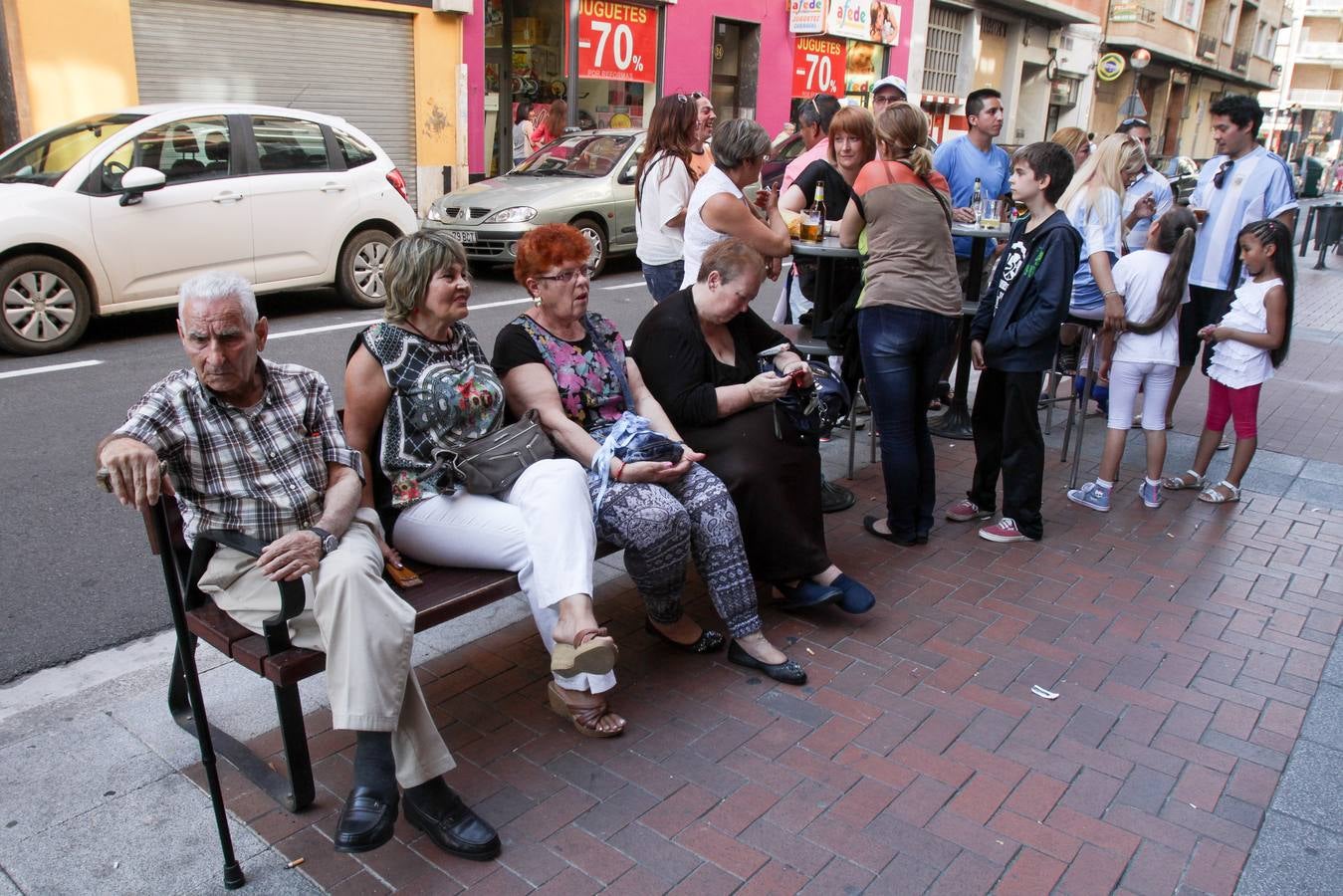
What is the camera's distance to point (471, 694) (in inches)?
139

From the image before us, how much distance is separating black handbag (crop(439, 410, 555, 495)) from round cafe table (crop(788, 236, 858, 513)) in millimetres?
2083

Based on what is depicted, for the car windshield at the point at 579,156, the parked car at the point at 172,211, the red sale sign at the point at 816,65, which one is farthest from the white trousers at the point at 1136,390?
the red sale sign at the point at 816,65

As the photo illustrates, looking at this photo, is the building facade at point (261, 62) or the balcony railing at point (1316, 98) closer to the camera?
the building facade at point (261, 62)

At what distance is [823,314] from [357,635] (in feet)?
12.4

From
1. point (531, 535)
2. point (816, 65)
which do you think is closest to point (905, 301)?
point (531, 535)

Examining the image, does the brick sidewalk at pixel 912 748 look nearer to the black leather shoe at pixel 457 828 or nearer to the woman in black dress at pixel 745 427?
the black leather shoe at pixel 457 828

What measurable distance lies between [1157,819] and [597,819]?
1.55m

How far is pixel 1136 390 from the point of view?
5531mm

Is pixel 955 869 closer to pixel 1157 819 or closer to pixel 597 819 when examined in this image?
pixel 1157 819

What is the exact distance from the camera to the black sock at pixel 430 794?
2.79 m

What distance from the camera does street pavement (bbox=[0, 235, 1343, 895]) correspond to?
8.93 feet

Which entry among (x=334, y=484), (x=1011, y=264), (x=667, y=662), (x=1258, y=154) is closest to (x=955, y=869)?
(x=667, y=662)

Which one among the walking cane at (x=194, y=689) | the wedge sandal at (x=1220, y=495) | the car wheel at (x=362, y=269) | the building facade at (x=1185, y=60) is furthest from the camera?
the building facade at (x=1185, y=60)

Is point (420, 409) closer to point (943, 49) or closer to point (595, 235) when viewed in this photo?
point (595, 235)
